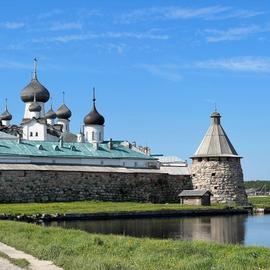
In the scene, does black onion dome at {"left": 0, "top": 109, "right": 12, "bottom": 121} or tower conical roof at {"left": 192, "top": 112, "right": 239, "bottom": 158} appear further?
black onion dome at {"left": 0, "top": 109, "right": 12, "bottom": 121}

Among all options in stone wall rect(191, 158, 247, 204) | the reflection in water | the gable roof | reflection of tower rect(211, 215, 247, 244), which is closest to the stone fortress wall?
stone wall rect(191, 158, 247, 204)

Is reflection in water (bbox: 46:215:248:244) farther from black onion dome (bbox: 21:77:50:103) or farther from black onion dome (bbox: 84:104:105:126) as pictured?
black onion dome (bbox: 21:77:50:103)

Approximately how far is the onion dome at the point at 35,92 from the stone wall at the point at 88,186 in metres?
12.4

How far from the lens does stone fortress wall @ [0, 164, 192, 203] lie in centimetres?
3753

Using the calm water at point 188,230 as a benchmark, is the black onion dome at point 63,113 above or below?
above

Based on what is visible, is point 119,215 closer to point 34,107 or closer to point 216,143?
point 216,143

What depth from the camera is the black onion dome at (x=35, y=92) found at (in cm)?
5131

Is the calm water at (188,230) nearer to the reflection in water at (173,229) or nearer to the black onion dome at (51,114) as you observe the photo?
the reflection in water at (173,229)

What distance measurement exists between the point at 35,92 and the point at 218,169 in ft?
52.8

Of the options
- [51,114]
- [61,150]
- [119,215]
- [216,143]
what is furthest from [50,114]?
[119,215]

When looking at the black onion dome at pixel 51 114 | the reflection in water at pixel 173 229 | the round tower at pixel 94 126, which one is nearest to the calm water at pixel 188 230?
the reflection in water at pixel 173 229

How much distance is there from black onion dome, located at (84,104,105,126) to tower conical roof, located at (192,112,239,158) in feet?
29.0

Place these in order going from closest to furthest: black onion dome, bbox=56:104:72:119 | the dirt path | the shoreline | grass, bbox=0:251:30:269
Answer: the dirt path → grass, bbox=0:251:30:269 → the shoreline → black onion dome, bbox=56:104:72:119

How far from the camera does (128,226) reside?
25469mm
